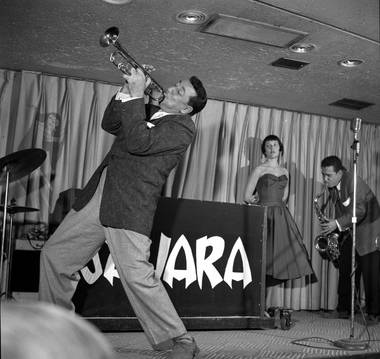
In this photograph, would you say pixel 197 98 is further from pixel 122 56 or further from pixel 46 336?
pixel 46 336

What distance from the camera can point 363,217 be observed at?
205 inches

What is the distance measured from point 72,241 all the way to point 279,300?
4442mm

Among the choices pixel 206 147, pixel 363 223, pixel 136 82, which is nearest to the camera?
pixel 136 82

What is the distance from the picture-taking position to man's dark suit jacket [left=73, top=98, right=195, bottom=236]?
2.66 meters

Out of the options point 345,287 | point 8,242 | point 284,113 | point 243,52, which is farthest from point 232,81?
point 8,242

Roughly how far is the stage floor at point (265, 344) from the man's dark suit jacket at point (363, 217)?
90 centimetres

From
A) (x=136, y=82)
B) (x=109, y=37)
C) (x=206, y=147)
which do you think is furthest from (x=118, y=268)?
(x=206, y=147)

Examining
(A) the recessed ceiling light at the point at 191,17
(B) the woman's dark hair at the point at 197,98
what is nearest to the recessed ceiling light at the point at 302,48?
(A) the recessed ceiling light at the point at 191,17

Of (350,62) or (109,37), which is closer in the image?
(109,37)

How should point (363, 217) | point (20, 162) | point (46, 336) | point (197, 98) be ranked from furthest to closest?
point (363, 217), point (20, 162), point (197, 98), point (46, 336)

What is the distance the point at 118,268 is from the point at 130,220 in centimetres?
25

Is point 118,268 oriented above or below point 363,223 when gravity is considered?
below

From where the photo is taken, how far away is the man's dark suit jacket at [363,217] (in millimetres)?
5207

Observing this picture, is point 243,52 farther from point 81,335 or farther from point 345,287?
point 81,335
